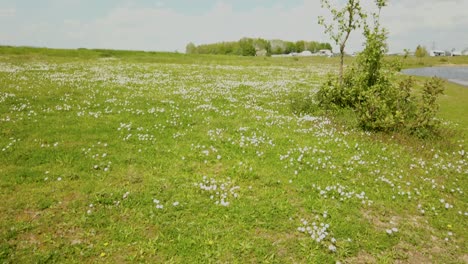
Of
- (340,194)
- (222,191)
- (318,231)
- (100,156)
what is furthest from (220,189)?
(100,156)

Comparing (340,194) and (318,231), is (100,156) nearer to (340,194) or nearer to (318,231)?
(318,231)

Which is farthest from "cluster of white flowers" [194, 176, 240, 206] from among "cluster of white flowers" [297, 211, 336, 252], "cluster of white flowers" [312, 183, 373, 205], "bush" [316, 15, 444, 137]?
"bush" [316, 15, 444, 137]

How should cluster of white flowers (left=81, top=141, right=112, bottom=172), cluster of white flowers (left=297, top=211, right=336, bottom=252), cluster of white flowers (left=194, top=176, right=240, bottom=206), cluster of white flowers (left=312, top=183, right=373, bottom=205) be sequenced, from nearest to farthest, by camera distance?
cluster of white flowers (left=297, top=211, right=336, bottom=252) → cluster of white flowers (left=194, top=176, right=240, bottom=206) → cluster of white flowers (left=312, top=183, right=373, bottom=205) → cluster of white flowers (left=81, top=141, right=112, bottom=172)

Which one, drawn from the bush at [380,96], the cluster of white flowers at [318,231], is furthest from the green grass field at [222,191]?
the bush at [380,96]

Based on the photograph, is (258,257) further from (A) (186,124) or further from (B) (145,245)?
(A) (186,124)

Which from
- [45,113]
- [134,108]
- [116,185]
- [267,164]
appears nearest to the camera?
[116,185]

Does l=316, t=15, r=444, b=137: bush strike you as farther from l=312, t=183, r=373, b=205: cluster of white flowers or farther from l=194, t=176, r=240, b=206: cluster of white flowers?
l=194, t=176, r=240, b=206: cluster of white flowers

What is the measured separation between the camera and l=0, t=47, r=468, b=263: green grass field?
7.20 m

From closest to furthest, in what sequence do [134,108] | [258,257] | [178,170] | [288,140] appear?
[258,257] → [178,170] → [288,140] → [134,108]

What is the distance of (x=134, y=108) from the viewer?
1898 cm

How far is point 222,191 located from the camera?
9594mm

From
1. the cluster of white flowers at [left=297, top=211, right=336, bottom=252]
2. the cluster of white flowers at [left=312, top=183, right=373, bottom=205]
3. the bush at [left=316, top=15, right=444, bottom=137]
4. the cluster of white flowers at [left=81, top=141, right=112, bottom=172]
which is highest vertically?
the bush at [left=316, top=15, right=444, bottom=137]

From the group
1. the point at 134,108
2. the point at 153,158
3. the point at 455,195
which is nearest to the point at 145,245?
the point at 153,158

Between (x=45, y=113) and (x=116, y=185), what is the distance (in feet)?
35.4
